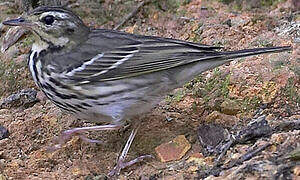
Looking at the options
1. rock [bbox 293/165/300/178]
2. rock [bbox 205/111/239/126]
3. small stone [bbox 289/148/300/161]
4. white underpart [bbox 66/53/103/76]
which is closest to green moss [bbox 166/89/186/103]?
rock [bbox 205/111/239/126]

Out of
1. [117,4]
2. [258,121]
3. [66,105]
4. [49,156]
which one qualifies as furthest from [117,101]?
[117,4]

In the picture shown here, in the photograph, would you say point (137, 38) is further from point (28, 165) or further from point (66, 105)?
point (28, 165)

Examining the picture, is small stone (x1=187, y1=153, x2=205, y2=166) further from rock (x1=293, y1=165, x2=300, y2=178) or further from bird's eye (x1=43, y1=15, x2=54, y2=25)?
bird's eye (x1=43, y1=15, x2=54, y2=25)

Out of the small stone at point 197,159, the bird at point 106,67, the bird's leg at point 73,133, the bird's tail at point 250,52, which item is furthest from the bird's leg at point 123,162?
the bird's tail at point 250,52

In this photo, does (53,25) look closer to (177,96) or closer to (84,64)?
(84,64)

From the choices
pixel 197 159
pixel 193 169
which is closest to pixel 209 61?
pixel 197 159

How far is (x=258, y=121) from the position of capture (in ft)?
15.3

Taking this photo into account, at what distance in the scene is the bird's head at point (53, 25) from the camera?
196 inches

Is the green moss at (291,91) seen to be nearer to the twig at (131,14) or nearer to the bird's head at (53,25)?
the bird's head at (53,25)

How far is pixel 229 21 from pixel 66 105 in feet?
7.94

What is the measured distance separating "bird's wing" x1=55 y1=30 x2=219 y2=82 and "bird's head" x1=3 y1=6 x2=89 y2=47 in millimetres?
129

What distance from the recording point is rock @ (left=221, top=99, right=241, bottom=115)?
17.0ft

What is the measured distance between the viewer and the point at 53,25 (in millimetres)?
5020

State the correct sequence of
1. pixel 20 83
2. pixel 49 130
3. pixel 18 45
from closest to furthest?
pixel 49 130 < pixel 20 83 < pixel 18 45
